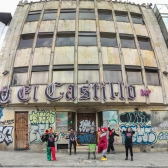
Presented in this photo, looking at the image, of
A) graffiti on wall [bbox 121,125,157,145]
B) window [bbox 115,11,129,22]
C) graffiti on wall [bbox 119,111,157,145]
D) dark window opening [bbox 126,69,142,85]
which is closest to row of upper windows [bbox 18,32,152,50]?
window [bbox 115,11,129,22]

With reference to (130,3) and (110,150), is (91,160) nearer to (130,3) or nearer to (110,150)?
(110,150)

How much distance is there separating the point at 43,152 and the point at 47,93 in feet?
16.2

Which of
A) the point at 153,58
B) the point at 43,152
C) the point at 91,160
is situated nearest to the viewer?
the point at 91,160

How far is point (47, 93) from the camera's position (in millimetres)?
18000

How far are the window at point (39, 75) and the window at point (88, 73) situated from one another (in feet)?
10.1

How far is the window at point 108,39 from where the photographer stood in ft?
69.5

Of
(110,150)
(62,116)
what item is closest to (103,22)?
(62,116)

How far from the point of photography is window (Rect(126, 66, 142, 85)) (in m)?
19.7

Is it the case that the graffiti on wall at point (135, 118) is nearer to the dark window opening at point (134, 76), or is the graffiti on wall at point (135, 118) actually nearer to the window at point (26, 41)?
the dark window opening at point (134, 76)

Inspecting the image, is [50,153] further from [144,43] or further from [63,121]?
[144,43]

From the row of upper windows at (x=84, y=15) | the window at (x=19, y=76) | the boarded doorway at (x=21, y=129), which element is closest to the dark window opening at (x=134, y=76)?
the row of upper windows at (x=84, y=15)

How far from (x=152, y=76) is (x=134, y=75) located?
1840 mm

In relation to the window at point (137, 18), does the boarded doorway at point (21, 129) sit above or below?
below

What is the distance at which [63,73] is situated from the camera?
762 inches
